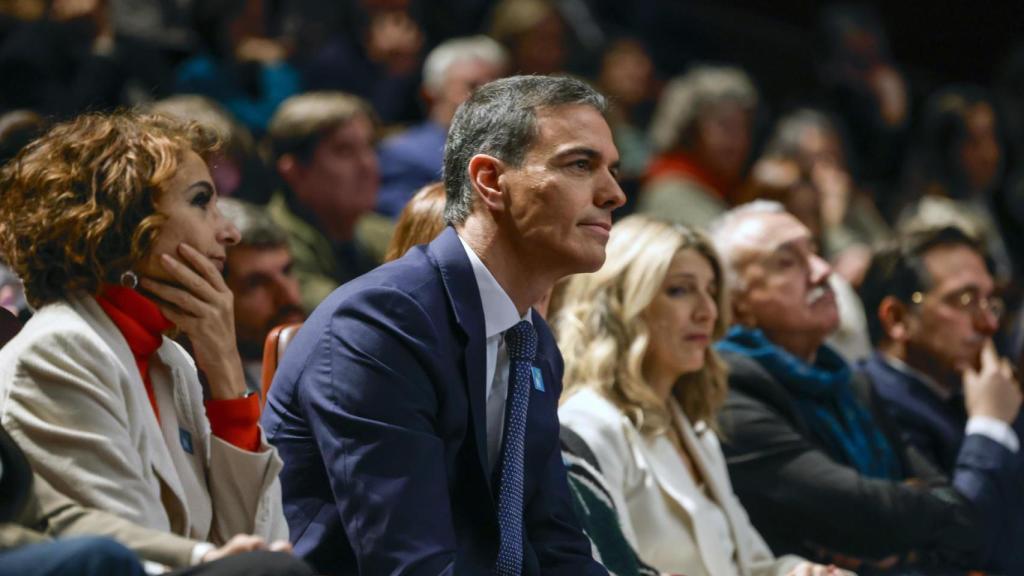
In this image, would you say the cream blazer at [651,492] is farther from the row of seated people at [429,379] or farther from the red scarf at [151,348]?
the red scarf at [151,348]

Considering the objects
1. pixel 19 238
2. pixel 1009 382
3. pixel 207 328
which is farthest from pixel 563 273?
pixel 1009 382

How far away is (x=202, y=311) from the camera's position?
237 cm

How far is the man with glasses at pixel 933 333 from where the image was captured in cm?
429

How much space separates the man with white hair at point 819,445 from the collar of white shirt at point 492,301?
1.16m

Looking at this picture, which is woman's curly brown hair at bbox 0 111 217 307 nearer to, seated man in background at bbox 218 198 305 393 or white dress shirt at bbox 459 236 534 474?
white dress shirt at bbox 459 236 534 474

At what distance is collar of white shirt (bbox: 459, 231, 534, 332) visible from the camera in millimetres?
2627

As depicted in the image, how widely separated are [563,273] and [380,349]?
0.41 m

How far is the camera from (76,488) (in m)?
2.11

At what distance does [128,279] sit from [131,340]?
0.09 metres

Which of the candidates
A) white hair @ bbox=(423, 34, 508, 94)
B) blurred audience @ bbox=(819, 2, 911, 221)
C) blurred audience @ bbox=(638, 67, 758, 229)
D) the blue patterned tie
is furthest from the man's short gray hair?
blurred audience @ bbox=(819, 2, 911, 221)

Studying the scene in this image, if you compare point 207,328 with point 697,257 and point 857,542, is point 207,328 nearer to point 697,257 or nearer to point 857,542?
point 697,257

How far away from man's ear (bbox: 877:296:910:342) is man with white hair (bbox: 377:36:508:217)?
1698 millimetres

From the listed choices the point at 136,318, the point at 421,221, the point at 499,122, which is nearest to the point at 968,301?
the point at 421,221

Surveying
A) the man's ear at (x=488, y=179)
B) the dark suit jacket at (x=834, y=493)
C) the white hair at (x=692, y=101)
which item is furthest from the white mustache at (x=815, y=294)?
the white hair at (x=692, y=101)
